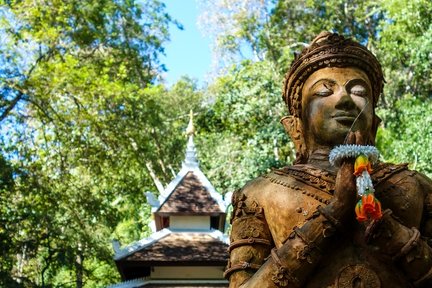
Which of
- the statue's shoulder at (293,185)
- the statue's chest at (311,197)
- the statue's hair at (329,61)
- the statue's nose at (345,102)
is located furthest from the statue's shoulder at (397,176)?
the statue's hair at (329,61)

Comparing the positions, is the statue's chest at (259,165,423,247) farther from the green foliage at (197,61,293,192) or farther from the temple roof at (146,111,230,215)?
the green foliage at (197,61,293,192)

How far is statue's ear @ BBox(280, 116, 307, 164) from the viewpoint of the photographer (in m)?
3.57

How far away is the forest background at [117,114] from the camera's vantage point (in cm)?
1304

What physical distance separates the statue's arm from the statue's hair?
939 mm

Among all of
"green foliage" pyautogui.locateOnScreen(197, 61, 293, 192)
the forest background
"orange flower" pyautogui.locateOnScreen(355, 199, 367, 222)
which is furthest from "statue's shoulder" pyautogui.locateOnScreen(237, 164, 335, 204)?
"green foliage" pyautogui.locateOnScreen(197, 61, 293, 192)

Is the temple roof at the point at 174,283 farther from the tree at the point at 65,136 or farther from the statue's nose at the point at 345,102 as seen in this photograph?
the statue's nose at the point at 345,102

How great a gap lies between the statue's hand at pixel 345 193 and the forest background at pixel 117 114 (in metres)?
8.90

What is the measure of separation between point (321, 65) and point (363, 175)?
3.10ft

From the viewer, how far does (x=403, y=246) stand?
2781 millimetres

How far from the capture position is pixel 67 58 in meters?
14.6

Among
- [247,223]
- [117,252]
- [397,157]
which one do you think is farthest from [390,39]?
[247,223]

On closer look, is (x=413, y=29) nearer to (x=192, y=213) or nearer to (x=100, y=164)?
(x=192, y=213)

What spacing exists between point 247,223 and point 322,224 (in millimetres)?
507

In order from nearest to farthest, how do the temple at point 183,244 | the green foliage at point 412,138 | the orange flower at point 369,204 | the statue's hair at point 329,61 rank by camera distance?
1. the orange flower at point 369,204
2. the statue's hair at point 329,61
3. the temple at point 183,244
4. the green foliage at point 412,138
